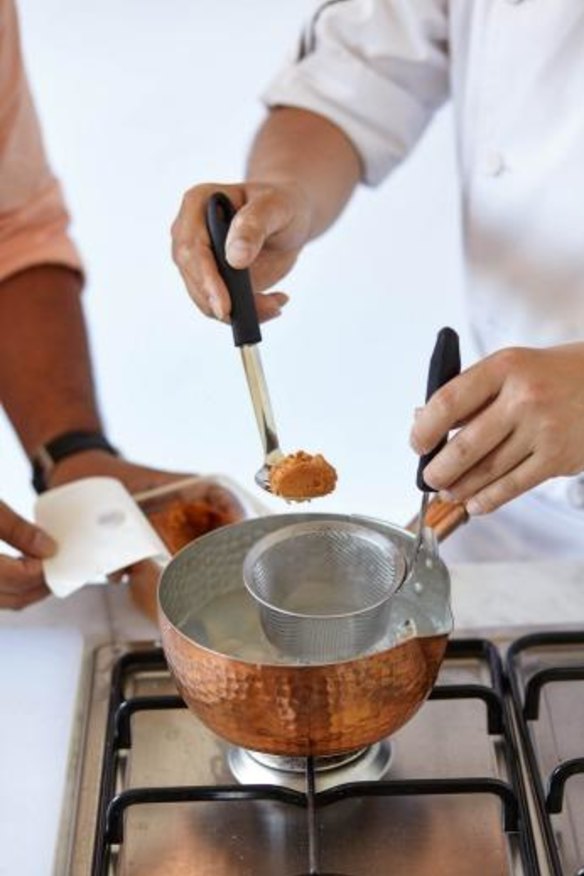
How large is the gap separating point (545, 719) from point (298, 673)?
0.81 ft

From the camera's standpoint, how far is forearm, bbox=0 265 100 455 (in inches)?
49.2

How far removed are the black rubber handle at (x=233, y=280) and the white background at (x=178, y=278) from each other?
1200mm

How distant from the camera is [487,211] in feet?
3.90

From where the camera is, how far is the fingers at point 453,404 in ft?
2.44

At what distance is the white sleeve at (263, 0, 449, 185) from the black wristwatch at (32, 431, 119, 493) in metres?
0.39

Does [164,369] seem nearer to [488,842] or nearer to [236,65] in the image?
[236,65]

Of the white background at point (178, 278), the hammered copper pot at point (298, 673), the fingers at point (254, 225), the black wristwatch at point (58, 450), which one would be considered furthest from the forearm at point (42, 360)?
the white background at point (178, 278)

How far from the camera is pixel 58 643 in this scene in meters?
0.95

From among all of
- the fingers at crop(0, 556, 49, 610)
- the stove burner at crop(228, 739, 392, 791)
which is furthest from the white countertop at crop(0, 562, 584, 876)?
the stove burner at crop(228, 739, 392, 791)

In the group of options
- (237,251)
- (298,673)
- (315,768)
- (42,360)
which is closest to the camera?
(298,673)

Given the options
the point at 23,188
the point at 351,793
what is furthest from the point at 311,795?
the point at 23,188

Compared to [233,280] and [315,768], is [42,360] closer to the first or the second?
[233,280]

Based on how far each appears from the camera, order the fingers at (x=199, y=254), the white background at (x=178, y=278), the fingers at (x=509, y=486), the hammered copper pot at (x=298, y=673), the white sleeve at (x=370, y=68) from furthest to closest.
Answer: the white background at (x=178, y=278)
the white sleeve at (x=370, y=68)
the fingers at (x=199, y=254)
the fingers at (x=509, y=486)
the hammered copper pot at (x=298, y=673)

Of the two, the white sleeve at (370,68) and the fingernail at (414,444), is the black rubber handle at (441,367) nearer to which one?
the fingernail at (414,444)
